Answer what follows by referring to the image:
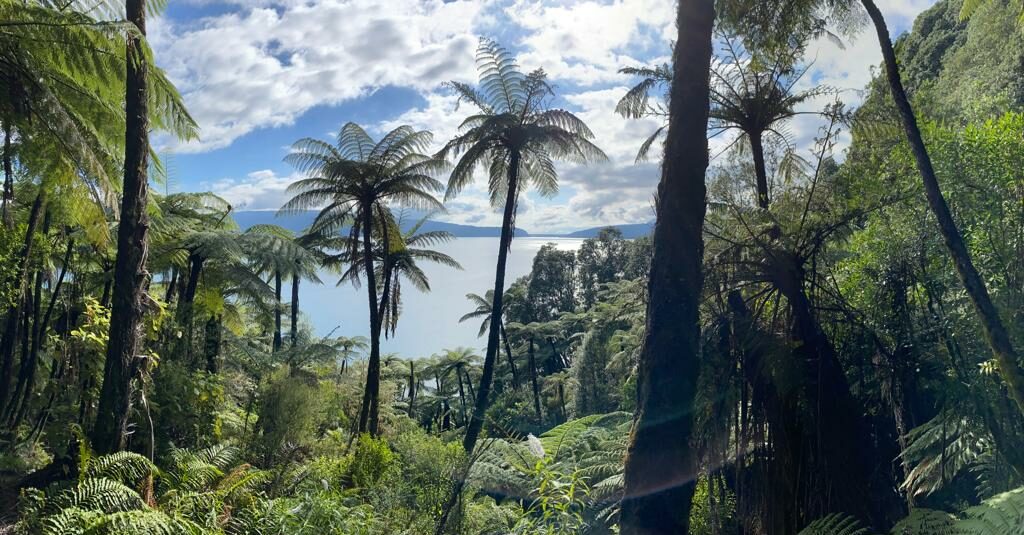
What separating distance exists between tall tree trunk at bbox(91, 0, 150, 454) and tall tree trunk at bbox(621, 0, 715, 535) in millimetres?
4530

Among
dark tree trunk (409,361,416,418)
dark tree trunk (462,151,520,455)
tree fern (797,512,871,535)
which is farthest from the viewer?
dark tree trunk (409,361,416,418)

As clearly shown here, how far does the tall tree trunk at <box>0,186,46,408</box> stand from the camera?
7.50 m

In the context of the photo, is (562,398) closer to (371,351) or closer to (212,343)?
(371,351)

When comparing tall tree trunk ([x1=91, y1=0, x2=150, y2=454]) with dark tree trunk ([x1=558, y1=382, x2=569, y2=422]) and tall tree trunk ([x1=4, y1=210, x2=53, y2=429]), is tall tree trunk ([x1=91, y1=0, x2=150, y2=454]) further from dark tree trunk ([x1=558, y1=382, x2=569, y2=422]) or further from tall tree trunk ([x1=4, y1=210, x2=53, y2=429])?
dark tree trunk ([x1=558, y1=382, x2=569, y2=422])

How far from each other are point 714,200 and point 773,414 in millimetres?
2641

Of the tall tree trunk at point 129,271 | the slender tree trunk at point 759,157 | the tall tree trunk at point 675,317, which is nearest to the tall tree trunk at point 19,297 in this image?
the tall tree trunk at point 129,271

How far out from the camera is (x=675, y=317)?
11.2 ft

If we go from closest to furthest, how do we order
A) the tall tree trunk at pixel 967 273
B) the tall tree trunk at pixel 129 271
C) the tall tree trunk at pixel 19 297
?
1. the tall tree trunk at pixel 967 273
2. the tall tree trunk at pixel 129 271
3. the tall tree trunk at pixel 19 297

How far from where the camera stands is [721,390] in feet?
14.1

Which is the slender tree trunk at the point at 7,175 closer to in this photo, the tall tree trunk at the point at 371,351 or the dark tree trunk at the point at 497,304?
the tall tree trunk at the point at 371,351

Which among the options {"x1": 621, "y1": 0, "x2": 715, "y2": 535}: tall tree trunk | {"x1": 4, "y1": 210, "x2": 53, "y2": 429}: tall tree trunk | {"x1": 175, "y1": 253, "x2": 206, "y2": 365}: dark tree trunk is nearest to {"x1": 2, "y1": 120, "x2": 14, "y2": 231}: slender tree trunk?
{"x1": 4, "y1": 210, "x2": 53, "y2": 429}: tall tree trunk

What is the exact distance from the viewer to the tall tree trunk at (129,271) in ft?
15.7

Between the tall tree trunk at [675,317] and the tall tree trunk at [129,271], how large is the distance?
4.53m

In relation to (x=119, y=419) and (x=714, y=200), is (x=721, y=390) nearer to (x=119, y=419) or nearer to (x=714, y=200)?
(x=714, y=200)
